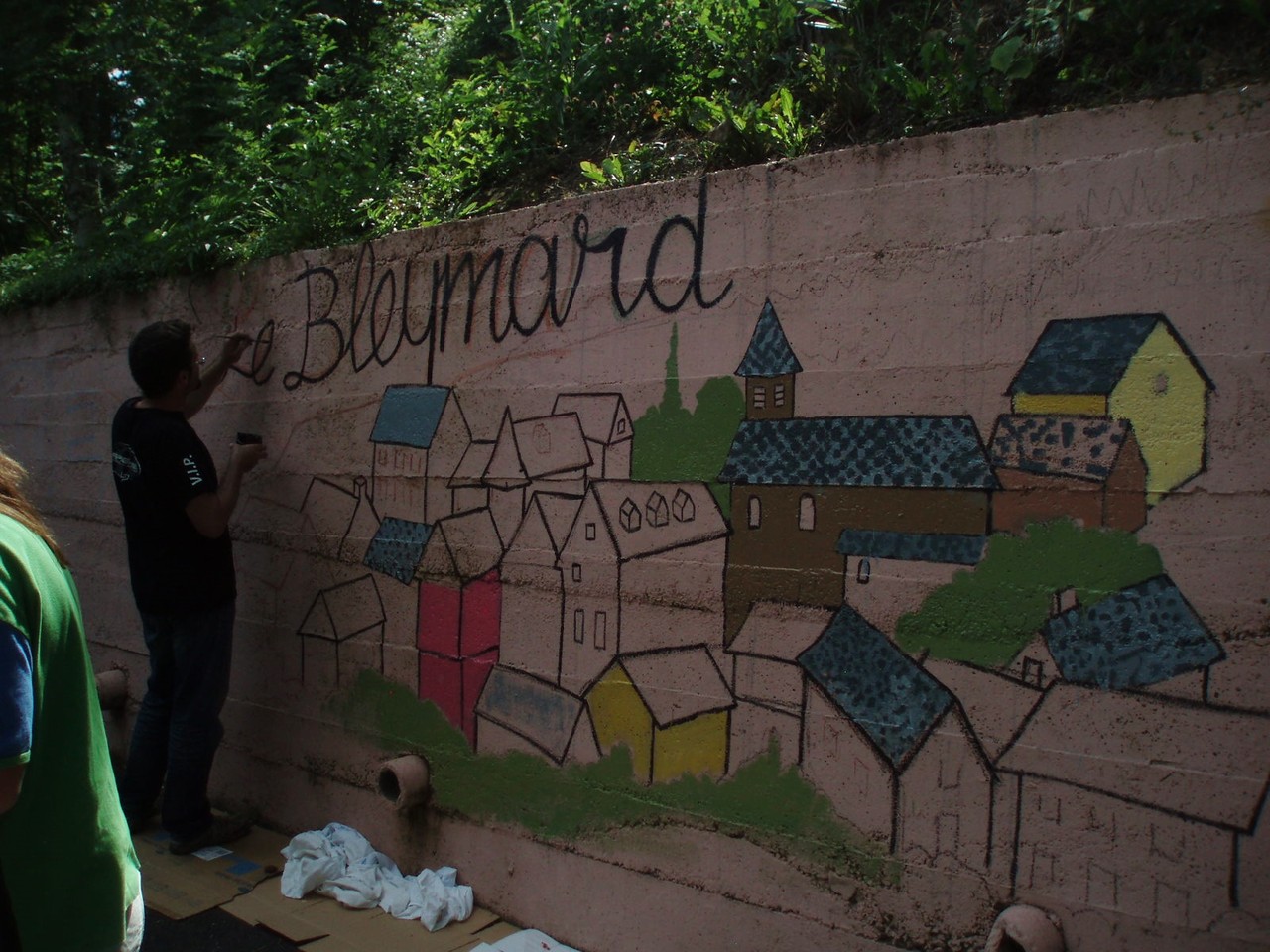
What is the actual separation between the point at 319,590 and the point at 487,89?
95.3 inches

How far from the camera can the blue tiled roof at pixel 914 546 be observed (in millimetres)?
2652

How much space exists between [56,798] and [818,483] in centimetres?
188

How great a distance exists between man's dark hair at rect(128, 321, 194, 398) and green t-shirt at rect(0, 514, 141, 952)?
2465 millimetres

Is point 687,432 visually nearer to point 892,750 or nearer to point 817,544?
point 817,544

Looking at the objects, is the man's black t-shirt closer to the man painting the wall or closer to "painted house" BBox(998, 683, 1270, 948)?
the man painting the wall

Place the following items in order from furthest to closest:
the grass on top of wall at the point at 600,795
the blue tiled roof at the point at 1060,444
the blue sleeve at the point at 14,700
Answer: the grass on top of wall at the point at 600,795 → the blue tiled roof at the point at 1060,444 → the blue sleeve at the point at 14,700

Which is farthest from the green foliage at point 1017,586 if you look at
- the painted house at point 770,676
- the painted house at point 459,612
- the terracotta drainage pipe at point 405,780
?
the terracotta drainage pipe at point 405,780

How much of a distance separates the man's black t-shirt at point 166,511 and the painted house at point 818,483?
6.92 ft

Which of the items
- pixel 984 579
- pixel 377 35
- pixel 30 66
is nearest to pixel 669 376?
pixel 984 579

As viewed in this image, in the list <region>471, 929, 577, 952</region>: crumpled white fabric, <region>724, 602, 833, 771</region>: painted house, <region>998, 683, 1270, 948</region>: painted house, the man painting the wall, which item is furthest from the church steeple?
the man painting the wall

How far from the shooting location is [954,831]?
2.64 meters

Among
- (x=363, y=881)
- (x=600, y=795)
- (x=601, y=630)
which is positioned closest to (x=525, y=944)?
(x=600, y=795)

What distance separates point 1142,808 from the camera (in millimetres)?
2377

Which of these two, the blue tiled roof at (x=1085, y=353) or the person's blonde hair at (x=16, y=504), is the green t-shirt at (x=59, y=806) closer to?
the person's blonde hair at (x=16, y=504)
